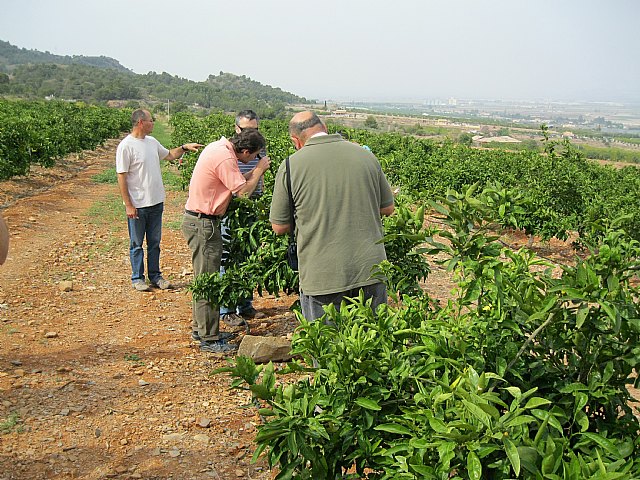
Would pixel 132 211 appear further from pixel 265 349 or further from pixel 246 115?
pixel 265 349

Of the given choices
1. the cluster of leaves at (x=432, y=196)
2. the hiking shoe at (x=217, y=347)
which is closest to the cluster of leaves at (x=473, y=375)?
the cluster of leaves at (x=432, y=196)

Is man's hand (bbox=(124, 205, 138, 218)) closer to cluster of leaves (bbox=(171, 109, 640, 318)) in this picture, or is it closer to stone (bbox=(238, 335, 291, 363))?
cluster of leaves (bbox=(171, 109, 640, 318))

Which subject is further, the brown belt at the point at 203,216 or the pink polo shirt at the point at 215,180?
the brown belt at the point at 203,216

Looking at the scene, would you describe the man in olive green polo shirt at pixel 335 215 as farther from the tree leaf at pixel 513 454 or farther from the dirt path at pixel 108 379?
the tree leaf at pixel 513 454

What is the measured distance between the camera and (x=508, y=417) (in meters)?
1.46

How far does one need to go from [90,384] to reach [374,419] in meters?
3.00

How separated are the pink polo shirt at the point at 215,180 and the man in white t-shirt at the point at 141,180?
1.38 meters

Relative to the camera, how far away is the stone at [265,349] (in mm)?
4707

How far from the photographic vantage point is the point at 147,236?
258 inches

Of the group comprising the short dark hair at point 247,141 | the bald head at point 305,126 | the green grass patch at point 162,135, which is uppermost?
the bald head at point 305,126

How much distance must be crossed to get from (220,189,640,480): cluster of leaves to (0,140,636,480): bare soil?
958mm

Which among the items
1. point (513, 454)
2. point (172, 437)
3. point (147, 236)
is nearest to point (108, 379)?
point (172, 437)

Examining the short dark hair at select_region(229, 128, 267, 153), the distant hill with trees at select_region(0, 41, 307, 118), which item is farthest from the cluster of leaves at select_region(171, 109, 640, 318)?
the distant hill with trees at select_region(0, 41, 307, 118)

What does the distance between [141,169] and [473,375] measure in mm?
5267
